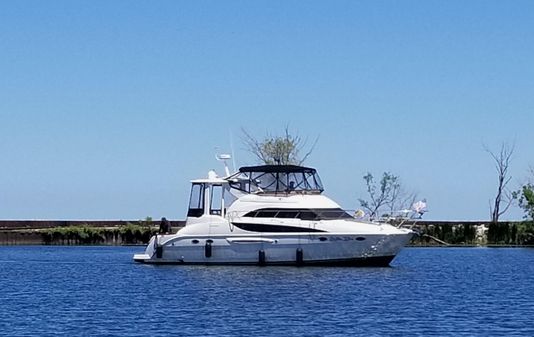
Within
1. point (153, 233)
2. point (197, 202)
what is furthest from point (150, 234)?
point (197, 202)

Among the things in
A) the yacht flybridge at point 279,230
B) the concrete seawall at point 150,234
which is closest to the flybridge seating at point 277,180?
the yacht flybridge at point 279,230

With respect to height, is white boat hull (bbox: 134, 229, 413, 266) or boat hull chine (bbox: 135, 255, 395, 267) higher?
white boat hull (bbox: 134, 229, 413, 266)

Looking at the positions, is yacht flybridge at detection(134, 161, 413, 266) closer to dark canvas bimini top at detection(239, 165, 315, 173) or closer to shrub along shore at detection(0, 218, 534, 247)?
dark canvas bimini top at detection(239, 165, 315, 173)

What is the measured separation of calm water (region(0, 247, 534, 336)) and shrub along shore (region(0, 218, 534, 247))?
101 feet

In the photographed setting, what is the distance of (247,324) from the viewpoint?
114 feet

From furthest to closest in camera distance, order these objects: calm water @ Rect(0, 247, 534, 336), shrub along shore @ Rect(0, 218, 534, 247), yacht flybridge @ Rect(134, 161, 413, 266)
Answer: shrub along shore @ Rect(0, 218, 534, 247), yacht flybridge @ Rect(134, 161, 413, 266), calm water @ Rect(0, 247, 534, 336)

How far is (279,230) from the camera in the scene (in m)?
56.2

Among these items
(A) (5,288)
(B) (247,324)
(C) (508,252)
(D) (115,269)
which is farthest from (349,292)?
(C) (508,252)

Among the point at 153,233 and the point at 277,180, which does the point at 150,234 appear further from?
the point at 277,180

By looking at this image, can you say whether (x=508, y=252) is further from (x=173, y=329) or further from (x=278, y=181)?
(x=173, y=329)

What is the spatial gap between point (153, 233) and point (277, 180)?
4135 cm

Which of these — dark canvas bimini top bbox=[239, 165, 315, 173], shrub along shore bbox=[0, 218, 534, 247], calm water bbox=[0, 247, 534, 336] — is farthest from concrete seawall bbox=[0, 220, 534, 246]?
dark canvas bimini top bbox=[239, 165, 315, 173]

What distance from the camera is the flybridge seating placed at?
58.0m

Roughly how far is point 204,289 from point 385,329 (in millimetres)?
14142
